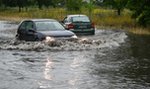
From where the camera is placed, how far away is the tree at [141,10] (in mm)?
42031

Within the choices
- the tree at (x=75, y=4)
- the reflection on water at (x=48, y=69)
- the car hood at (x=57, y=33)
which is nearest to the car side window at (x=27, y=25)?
the car hood at (x=57, y=33)

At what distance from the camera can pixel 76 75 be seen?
14.7 meters

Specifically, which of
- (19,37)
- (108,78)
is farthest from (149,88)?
(19,37)

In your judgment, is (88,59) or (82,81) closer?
(82,81)

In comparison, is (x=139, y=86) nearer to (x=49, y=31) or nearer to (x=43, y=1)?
(x=49, y=31)

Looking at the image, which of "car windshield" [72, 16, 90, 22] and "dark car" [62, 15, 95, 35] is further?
"car windshield" [72, 16, 90, 22]

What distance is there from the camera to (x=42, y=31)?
24156 mm

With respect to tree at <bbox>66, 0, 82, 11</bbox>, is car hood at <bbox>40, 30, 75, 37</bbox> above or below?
above

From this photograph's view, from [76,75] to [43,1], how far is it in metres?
94.9

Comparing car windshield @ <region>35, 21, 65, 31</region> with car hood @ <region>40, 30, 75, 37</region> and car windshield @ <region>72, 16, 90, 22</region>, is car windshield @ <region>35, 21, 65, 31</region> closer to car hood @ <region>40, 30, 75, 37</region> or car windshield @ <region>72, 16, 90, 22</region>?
car hood @ <region>40, 30, 75, 37</region>

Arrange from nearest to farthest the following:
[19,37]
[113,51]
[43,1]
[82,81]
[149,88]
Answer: [149,88], [82,81], [113,51], [19,37], [43,1]

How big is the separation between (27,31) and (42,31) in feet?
5.09

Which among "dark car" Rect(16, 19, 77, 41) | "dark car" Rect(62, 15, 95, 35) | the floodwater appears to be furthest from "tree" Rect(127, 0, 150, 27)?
"dark car" Rect(16, 19, 77, 41)

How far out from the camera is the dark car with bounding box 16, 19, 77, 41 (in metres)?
23.6
